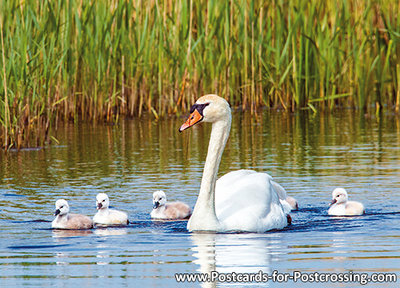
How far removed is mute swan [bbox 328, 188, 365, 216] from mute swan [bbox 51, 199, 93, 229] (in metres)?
2.25

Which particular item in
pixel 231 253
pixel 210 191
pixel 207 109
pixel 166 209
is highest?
pixel 207 109

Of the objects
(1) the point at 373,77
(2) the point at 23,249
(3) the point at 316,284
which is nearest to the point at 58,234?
(2) the point at 23,249

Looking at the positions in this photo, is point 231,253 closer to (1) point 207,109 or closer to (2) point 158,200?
(1) point 207,109

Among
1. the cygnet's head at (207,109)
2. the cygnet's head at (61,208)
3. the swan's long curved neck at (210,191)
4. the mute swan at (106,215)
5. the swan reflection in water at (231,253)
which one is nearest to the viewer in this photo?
the swan reflection in water at (231,253)

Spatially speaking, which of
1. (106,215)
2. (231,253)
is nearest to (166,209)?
(106,215)

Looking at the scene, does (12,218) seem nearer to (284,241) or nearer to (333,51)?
(284,241)

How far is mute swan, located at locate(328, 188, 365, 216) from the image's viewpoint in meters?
9.27

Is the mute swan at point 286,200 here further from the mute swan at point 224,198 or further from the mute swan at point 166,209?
the mute swan at point 166,209

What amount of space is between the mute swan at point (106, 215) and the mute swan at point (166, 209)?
15.6 inches

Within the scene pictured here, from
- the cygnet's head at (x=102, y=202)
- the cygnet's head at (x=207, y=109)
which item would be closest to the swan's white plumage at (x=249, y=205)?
the cygnet's head at (x=207, y=109)

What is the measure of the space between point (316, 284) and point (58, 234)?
2992 millimetres

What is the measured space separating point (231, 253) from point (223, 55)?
31.1 ft

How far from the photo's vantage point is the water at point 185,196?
6879 mm

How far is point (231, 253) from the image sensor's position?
24.3ft
